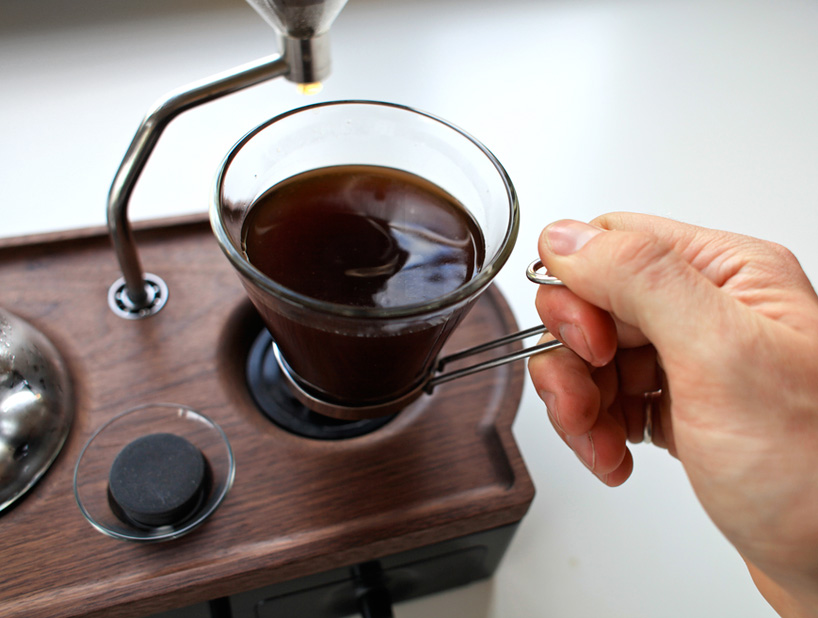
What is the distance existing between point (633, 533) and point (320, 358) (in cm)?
44

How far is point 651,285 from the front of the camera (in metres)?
0.47

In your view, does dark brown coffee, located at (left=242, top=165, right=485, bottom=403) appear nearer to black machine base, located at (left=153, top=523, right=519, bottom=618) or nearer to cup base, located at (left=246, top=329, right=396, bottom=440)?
cup base, located at (left=246, top=329, right=396, bottom=440)

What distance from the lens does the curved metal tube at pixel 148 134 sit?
21.1 inches

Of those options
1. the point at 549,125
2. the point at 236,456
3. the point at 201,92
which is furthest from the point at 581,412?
the point at 549,125

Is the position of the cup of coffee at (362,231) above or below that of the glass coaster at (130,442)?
above

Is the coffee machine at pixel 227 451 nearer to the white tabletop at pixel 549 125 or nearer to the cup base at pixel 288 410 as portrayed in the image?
the cup base at pixel 288 410

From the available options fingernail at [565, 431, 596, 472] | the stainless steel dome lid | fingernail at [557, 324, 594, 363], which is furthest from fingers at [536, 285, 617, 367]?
the stainless steel dome lid

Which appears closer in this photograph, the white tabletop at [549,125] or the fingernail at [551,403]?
the fingernail at [551,403]

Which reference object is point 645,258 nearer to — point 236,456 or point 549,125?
point 236,456

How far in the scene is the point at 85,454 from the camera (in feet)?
1.97

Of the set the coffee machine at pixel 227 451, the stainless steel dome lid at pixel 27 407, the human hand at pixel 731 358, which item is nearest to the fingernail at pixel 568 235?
the human hand at pixel 731 358

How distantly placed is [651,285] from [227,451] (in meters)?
0.39

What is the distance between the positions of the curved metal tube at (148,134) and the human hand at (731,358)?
26 centimetres

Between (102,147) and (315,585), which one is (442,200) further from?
(102,147)
